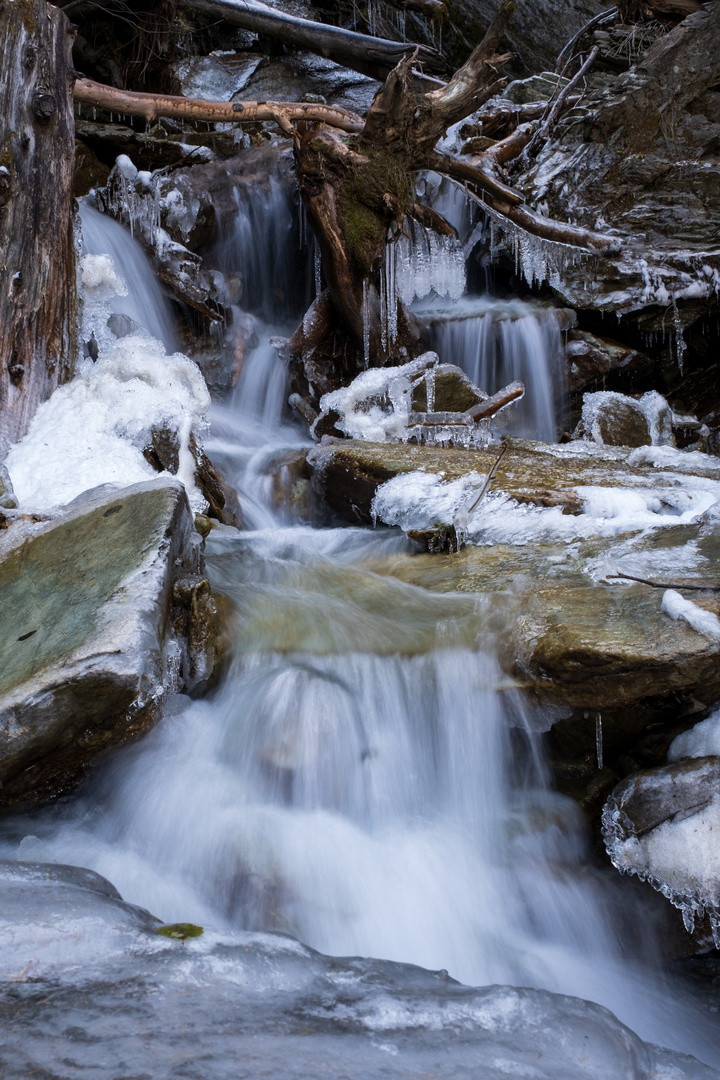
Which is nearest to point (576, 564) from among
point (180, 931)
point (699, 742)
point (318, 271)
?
point (699, 742)

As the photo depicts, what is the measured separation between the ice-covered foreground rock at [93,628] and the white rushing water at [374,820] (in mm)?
254

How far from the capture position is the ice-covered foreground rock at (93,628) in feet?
7.45

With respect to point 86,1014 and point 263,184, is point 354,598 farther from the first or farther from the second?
point 263,184

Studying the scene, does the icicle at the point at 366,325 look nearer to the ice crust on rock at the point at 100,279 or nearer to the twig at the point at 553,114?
the ice crust on rock at the point at 100,279

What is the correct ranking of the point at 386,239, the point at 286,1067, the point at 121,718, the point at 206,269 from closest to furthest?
the point at 286,1067 → the point at 121,718 → the point at 386,239 → the point at 206,269

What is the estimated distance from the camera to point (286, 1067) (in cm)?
123

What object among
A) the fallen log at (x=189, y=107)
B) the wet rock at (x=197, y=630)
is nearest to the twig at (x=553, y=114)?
the fallen log at (x=189, y=107)

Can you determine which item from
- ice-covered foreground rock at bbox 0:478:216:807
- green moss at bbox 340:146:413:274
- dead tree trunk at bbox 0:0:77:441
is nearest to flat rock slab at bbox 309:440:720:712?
ice-covered foreground rock at bbox 0:478:216:807

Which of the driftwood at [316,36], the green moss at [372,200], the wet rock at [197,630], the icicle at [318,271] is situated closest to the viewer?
the wet rock at [197,630]

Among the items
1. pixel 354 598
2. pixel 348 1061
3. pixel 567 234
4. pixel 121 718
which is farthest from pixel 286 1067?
pixel 567 234

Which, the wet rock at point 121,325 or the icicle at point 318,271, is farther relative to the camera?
the icicle at point 318,271

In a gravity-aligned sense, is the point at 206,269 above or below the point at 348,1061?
above

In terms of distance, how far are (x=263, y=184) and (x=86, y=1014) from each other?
9285mm

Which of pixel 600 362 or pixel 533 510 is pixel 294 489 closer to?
pixel 533 510
